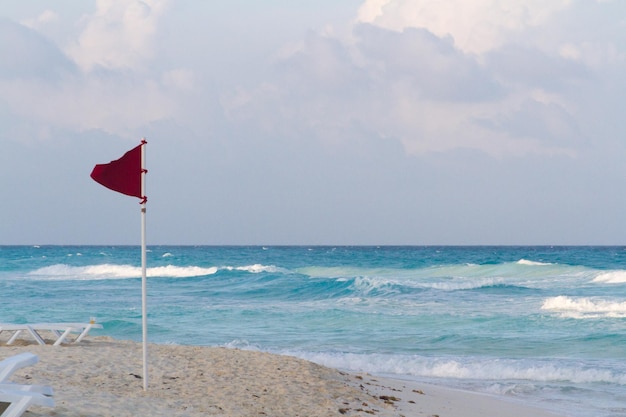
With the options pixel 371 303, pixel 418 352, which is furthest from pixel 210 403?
pixel 371 303

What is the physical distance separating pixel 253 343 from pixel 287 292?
17.3m

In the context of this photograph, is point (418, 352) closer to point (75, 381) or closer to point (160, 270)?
point (75, 381)

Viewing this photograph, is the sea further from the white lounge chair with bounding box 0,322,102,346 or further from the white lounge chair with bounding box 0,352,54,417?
the white lounge chair with bounding box 0,352,54,417

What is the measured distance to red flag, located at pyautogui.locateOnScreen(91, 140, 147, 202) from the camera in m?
8.65

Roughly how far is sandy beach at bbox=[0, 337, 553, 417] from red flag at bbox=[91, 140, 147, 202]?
7.45ft

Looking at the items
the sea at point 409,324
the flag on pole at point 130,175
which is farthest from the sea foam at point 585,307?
the flag on pole at point 130,175

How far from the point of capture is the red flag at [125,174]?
8648 mm

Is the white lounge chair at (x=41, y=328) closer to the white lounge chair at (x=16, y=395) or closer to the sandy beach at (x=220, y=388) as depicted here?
the sandy beach at (x=220, y=388)

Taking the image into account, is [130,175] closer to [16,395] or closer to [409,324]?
[16,395]

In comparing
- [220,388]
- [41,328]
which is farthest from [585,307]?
[220,388]

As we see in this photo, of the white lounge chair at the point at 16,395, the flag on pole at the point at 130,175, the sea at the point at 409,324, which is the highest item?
the flag on pole at the point at 130,175

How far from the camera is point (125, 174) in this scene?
28.8 ft

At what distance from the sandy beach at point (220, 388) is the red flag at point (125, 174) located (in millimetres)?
2270

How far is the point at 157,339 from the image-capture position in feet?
61.8
